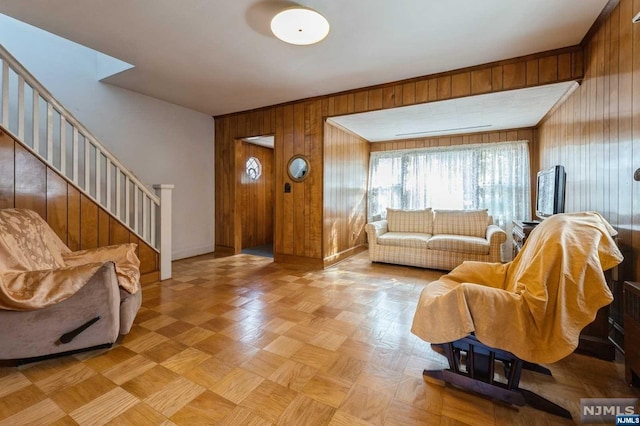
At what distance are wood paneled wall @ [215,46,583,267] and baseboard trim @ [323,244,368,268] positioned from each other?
151 millimetres

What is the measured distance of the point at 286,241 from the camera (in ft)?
13.8

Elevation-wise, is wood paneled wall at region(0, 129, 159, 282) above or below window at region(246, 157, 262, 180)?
below

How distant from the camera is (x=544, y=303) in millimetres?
1170

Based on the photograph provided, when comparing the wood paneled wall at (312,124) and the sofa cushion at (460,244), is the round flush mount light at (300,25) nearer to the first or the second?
the wood paneled wall at (312,124)

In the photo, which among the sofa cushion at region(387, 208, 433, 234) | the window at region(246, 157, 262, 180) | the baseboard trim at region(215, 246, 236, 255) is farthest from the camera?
the window at region(246, 157, 262, 180)

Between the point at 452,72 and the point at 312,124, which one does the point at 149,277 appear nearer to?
the point at 312,124

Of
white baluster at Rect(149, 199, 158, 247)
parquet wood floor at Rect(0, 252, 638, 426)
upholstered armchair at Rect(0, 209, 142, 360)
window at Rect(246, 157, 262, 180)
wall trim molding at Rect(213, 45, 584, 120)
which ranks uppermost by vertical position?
wall trim molding at Rect(213, 45, 584, 120)

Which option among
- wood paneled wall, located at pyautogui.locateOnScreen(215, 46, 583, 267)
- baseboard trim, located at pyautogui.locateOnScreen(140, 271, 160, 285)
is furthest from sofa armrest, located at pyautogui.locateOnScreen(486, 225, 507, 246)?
baseboard trim, located at pyautogui.locateOnScreen(140, 271, 160, 285)

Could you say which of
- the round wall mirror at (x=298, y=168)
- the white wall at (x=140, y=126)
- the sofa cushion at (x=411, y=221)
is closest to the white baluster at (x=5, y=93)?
the white wall at (x=140, y=126)

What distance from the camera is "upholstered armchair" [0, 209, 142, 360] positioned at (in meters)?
1.51

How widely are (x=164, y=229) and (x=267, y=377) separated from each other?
2.51 meters

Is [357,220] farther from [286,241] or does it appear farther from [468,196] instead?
[468,196]

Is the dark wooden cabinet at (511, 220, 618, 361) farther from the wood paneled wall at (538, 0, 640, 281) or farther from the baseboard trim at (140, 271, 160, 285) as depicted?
the baseboard trim at (140, 271, 160, 285)

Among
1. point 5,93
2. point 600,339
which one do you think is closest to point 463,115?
point 600,339
